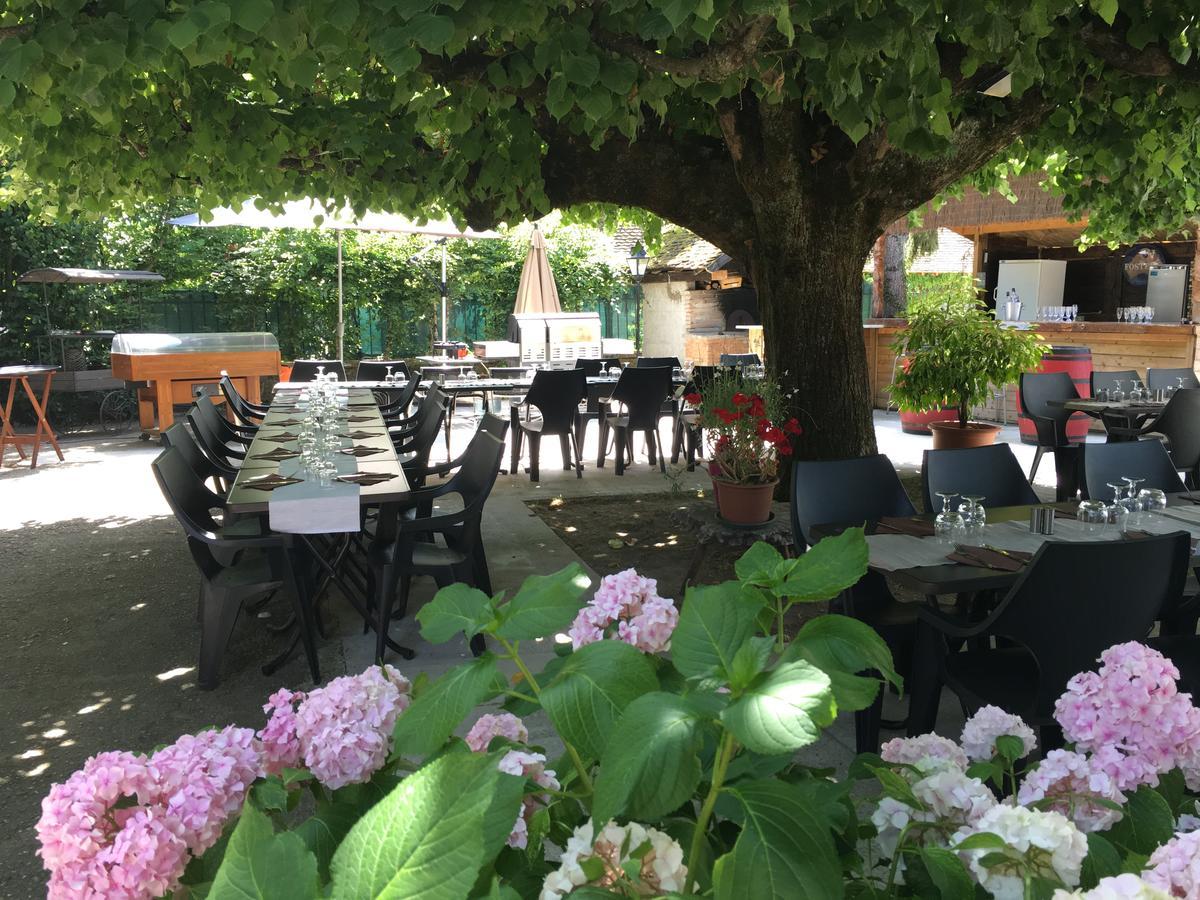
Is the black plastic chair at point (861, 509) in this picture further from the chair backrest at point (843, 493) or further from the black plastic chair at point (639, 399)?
the black plastic chair at point (639, 399)

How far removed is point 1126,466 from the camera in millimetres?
4891

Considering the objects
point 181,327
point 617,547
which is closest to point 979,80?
point 617,547

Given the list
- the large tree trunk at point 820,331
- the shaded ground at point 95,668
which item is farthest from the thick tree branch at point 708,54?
the shaded ground at point 95,668

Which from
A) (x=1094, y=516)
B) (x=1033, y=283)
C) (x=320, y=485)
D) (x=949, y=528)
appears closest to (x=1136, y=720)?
(x=949, y=528)

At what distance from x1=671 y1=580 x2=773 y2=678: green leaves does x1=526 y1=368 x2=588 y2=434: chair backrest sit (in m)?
7.86

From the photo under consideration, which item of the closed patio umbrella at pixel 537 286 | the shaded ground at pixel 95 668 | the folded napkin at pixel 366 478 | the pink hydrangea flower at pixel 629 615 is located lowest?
the shaded ground at pixel 95 668

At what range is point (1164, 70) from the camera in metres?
5.19

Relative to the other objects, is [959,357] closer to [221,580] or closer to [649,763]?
[221,580]

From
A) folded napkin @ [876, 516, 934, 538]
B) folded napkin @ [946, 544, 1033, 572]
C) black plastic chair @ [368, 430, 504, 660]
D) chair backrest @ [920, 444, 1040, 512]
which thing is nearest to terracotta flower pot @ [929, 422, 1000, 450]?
chair backrest @ [920, 444, 1040, 512]

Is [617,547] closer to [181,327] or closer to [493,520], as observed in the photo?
[493,520]

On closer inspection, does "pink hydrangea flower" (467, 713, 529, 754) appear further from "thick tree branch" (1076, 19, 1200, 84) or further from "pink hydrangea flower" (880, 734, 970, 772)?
"thick tree branch" (1076, 19, 1200, 84)

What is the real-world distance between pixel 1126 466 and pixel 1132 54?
2180 millimetres

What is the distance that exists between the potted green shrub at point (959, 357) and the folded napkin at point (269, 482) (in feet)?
18.2

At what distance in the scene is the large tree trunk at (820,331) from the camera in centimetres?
668
